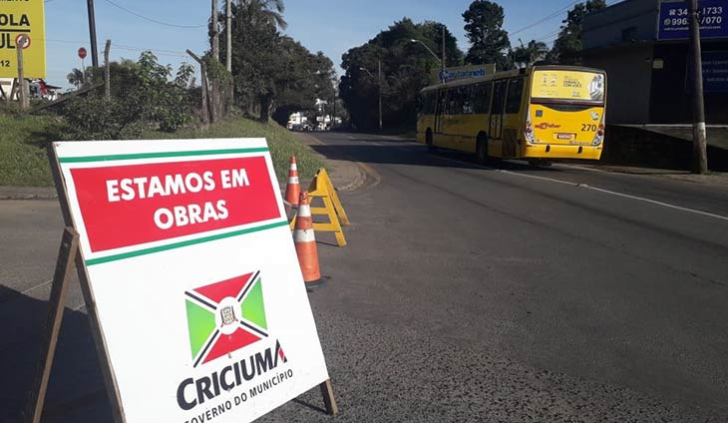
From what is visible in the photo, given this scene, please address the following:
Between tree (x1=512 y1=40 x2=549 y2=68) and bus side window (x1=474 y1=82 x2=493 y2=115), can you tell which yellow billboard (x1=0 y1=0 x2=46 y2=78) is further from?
tree (x1=512 y1=40 x2=549 y2=68)

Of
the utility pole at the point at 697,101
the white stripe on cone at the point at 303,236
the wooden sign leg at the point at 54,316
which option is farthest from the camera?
Answer: the utility pole at the point at 697,101

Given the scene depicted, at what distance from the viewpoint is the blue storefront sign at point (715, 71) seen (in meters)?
26.3

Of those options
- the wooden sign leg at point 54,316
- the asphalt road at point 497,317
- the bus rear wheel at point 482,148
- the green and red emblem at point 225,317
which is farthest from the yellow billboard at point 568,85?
the wooden sign leg at point 54,316

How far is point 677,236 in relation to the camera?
31.1ft

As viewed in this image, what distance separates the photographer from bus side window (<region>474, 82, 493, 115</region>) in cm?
2127

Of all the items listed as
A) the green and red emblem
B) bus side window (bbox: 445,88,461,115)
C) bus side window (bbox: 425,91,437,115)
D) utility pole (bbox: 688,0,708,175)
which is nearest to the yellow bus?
utility pole (bbox: 688,0,708,175)

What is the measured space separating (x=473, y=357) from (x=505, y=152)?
15987mm

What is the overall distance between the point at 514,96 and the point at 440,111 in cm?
699

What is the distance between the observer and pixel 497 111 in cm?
2066

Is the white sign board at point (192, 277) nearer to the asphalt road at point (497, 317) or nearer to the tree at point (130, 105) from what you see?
the asphalt road at point (497, 317)

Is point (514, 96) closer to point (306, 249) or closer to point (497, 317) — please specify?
point (306, 249)

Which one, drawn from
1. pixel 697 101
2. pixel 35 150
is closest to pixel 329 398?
pixel 35 150

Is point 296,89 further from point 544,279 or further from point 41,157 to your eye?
point 544,279

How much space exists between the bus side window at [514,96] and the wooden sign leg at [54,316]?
57.7 feet
